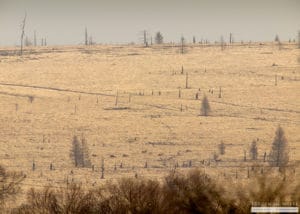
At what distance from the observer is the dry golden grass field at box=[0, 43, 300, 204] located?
75.2 meters

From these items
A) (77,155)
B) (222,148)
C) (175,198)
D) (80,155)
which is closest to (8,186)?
(77,155)

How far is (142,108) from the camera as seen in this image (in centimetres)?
9781

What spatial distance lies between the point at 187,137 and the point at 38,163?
16531 mm

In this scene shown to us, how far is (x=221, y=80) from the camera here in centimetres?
11250

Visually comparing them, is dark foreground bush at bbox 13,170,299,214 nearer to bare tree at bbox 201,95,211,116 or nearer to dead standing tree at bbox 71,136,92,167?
dead standing tree at bbox 71,136,92,167

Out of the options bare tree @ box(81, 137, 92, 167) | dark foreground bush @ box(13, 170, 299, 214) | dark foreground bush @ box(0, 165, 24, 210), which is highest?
dark foreground bush @ box(13, 170, 299, 214)

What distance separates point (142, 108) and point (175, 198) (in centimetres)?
6237

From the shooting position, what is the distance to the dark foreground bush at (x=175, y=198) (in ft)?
97.5

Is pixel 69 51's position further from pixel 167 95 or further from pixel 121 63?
pixel 167 95

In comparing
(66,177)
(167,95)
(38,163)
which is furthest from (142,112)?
(66,177)

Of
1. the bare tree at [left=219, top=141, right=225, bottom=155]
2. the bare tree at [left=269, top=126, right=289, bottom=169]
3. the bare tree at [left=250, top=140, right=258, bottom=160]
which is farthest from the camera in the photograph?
the bare tree at [left=219, top=141, right=225, bottom=155]

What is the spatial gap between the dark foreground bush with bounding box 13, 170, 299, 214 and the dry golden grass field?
17.9 meters

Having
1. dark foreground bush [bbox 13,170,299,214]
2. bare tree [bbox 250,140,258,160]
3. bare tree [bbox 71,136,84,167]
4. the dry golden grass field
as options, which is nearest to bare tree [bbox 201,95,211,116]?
the dry golden grass field

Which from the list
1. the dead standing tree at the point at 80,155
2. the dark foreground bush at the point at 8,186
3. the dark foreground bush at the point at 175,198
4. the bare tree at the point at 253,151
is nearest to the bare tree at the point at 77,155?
the dead standing tree at the point at 80,155
